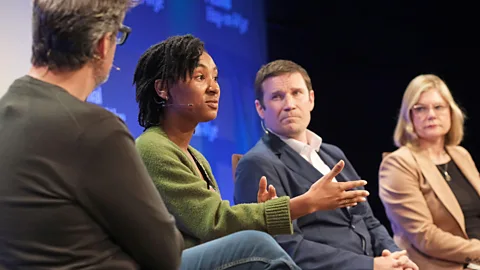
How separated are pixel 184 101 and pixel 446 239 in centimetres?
136

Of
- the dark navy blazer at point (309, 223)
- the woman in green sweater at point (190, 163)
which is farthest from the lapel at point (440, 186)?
the woman in green sweater at point (190, 163)

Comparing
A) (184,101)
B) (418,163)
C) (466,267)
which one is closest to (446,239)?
(466,267)

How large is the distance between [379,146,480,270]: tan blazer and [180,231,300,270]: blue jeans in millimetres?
1324

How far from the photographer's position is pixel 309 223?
2.05 meters

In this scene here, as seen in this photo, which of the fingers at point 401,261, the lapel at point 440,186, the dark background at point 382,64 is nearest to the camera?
the fingers at point 401,261

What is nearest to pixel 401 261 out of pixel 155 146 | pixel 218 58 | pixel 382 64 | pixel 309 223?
pixel 309 223

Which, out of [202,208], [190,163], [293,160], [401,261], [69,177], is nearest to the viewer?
[69,177]

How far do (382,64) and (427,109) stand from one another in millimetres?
1428

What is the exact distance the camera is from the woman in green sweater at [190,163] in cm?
146

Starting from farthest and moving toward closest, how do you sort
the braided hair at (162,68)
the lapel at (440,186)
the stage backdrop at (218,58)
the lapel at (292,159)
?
the lapel at (440,186) < the stage backdrop at (218,58) < the lapel at (292,159) < the braided hair at (162,68)

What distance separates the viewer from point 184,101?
1629 mm

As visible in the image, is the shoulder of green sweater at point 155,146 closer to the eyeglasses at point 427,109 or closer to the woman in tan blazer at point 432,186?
the woman in tan blazer at point 432,186

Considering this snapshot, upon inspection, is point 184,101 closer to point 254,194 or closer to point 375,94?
point 254,194

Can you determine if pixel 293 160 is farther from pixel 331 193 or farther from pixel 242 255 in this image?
pixel 242 255
